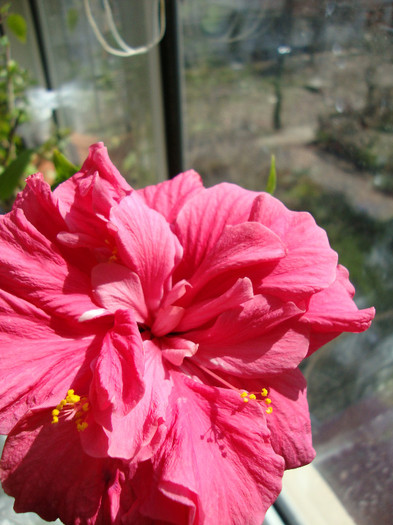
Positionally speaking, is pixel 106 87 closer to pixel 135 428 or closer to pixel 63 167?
pixel 63 167

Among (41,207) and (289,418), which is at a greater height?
(41,207)

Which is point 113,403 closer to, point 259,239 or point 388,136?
point 259,239

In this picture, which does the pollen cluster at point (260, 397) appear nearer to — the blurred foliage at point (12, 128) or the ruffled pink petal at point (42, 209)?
the ruffled pink petal at point (42, 209)

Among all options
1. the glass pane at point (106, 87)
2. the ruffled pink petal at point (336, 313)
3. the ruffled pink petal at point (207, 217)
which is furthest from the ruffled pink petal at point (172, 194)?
the glass pane at point (106, 87)

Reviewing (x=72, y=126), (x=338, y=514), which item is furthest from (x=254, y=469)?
(x=72, y=126)

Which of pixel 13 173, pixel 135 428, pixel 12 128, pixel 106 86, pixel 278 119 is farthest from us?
pixel 106 86

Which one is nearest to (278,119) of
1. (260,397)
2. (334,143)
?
(334,143)

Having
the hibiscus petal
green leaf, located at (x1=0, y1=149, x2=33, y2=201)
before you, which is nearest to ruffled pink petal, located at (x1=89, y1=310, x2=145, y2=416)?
the hibiscus petal
